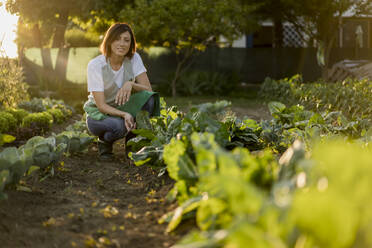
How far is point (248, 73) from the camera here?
14172mm

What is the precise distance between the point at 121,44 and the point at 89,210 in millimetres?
2055

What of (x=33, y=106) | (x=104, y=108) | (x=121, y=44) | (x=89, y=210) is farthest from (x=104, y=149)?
(x=33, y=106)

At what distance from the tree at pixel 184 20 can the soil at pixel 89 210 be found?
784 cm

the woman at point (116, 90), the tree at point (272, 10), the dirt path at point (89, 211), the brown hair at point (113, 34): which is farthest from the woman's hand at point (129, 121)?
the tree at point (272, 10)

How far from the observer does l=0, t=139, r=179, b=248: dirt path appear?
2.08 m

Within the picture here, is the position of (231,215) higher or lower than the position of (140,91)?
lower

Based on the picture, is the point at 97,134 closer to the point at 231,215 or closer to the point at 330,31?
the point at 231,215

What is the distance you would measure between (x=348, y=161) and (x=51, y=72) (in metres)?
15.0

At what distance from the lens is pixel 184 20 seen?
11070 mm

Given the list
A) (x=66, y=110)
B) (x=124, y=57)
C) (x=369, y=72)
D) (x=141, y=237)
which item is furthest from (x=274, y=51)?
(x=141, y=237)

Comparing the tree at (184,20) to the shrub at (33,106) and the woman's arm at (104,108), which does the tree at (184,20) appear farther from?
the woman's arm at (104,108)

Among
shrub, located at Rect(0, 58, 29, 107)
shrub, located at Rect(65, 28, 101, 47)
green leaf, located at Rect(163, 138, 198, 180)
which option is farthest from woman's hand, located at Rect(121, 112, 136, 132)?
shrub, located at Rect(65, 28, 101, 47)

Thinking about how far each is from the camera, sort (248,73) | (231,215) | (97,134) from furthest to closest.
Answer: (248,73)
(97,134)
(231,215)

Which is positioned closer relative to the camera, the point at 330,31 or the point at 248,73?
the point at 330,31
